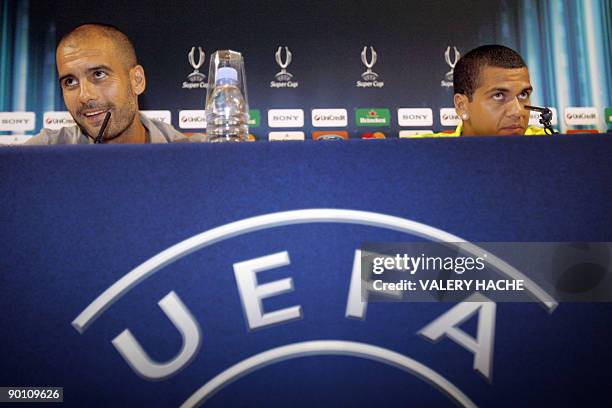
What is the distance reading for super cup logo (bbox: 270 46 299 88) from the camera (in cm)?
256

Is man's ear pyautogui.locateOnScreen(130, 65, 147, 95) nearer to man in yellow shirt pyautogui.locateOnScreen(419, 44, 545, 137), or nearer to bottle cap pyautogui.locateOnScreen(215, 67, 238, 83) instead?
bottle cap pyautogui.locateOnScreen(215, 67, 238, 83)

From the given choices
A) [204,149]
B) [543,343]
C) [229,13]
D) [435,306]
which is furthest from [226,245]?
[229,13]

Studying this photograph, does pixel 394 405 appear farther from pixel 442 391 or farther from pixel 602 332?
pixel 602 332

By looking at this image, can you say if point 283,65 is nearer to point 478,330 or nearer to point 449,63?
point 449,63

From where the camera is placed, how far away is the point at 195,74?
254cm

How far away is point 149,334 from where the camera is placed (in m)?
0.71

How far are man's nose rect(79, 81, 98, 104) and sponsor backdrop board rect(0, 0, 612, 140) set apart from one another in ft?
2.77

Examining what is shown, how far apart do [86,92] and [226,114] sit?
55 cm

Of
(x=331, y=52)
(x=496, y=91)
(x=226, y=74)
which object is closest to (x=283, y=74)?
(x=331, y=52)

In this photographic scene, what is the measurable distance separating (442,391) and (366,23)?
2.19 m

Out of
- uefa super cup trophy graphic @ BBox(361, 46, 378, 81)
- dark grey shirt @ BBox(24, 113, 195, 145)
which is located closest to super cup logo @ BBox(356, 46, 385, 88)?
uefa super cup trophy graphic @ BBox(361, 46, 378, 81)

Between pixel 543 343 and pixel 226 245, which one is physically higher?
pixel 226 245

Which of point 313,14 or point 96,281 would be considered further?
point 313,14

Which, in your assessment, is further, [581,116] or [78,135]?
[581,116]
